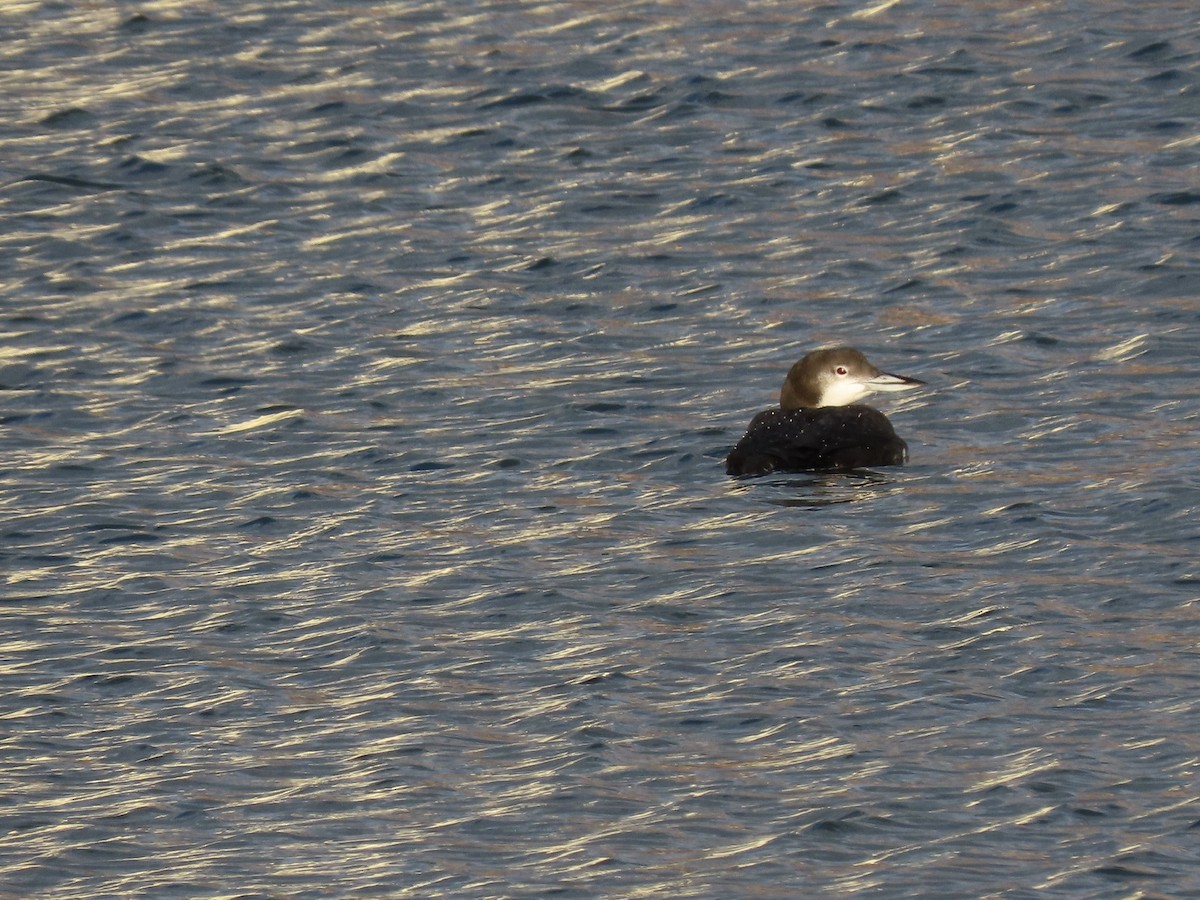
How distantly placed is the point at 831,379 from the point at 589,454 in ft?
4.98

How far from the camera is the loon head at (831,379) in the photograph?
52.4 ft

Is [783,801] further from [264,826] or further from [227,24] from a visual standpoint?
[227,24]

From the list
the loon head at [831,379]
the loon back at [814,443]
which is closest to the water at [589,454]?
the loon back at [814,443]

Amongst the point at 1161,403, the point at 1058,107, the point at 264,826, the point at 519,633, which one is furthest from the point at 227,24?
the point at 264,826

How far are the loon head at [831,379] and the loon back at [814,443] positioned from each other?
459 millimetres

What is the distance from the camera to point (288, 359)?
58.2ft

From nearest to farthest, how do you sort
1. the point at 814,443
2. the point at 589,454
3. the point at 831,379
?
the point at 814,443
the point at 589,454
the point at 831,379

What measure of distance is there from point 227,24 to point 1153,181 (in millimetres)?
9681

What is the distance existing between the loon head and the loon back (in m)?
0.46

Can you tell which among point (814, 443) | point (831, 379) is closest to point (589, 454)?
point (814, 443)

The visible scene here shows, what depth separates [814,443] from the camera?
50.5 ft

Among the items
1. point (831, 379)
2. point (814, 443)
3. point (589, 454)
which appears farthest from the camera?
point (831, 379)

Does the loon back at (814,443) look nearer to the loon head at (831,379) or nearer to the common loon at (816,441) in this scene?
the common loon at (816,441)

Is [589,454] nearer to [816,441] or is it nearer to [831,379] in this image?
[816,441]
